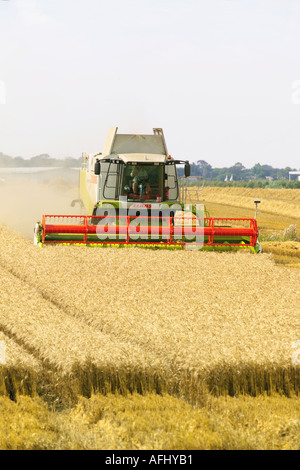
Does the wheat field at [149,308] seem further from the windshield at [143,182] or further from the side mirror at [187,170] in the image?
the side mirror at [187,170]

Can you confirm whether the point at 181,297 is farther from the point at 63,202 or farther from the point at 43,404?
the point at 63,202

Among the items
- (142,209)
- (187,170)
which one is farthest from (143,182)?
(187,170)

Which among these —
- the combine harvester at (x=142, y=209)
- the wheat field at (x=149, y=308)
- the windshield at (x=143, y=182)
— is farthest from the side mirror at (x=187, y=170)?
the wheat field at (x=149, y=308)

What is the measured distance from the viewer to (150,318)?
357 inches

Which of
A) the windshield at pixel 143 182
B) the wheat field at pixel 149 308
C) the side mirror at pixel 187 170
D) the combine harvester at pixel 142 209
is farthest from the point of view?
the windshield at pixel 143 182

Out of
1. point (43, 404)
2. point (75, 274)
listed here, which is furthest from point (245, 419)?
point (75, 274)

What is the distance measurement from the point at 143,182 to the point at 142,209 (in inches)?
33.5

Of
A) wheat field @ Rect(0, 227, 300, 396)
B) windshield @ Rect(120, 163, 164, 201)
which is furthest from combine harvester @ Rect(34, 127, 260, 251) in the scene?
wheat field @ Rect(0, 227, 300, 396)

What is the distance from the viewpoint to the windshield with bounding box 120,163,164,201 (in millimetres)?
16922

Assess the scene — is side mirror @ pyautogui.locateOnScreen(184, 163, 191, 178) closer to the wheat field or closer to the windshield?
the windshield

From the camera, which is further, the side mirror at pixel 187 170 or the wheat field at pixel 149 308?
the side mirror at pixel 187 170

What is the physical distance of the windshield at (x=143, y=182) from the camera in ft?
55.5

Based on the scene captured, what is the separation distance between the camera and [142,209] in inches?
656
